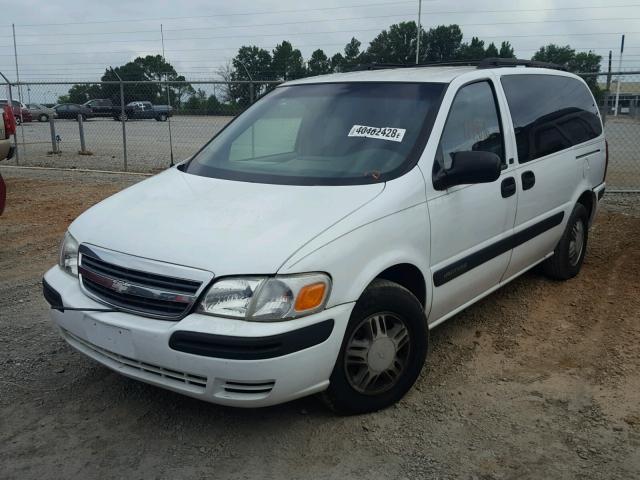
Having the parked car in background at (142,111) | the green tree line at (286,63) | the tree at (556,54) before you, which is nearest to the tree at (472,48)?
the green tree line at (286,63)

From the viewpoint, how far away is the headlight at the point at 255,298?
8.50ft

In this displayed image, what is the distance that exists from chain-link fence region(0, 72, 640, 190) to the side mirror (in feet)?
20.8

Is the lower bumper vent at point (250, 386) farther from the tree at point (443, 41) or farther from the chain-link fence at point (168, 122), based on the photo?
the tree at point (443, 41)

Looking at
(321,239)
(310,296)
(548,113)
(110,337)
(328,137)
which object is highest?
(548,113)

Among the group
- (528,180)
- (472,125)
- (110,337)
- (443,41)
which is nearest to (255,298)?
(110,337)

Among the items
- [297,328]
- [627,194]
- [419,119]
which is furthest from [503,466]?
[627,194]

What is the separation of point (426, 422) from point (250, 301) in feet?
3.89

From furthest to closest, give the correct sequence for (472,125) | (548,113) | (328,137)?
(548,113), (472,125), (328,137)

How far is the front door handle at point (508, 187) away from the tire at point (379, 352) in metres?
1.15

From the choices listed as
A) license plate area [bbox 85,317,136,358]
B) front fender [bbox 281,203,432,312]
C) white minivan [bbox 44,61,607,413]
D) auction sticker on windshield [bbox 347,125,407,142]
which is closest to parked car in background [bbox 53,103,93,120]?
white minivan [bbox 44,61,607,413]

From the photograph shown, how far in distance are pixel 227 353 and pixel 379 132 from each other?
164 centimetres

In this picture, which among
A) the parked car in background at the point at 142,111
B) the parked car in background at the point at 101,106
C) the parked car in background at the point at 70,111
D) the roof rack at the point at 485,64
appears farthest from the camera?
the parked car in background at the point at 70,111

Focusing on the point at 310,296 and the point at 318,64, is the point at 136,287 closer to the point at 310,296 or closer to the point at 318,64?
the point at 310,296

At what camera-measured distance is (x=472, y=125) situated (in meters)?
3.80
